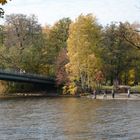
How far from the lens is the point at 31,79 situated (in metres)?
100

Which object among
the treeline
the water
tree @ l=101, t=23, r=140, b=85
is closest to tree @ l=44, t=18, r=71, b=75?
the treeline

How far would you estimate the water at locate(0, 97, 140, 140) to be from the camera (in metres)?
38.8

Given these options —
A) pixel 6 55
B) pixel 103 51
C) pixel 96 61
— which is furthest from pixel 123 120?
pixel 6 55

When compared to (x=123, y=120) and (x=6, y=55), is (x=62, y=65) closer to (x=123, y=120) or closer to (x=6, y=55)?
(x=6, y=55)

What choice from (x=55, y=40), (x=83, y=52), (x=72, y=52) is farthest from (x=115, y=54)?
(x=55, y=40)

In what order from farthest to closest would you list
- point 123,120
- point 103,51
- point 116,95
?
point 103,51, point 116,95, point 123,120

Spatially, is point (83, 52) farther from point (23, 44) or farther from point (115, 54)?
point (23, 44)

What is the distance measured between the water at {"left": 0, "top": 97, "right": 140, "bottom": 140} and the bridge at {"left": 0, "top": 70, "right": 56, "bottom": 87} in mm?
29269

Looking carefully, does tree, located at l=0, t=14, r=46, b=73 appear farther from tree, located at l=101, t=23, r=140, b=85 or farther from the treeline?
tree, located at l=101, t=23, r=140, b=85

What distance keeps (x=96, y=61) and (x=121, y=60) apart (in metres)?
11.0

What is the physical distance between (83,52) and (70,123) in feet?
153

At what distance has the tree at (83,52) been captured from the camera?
3664 inches

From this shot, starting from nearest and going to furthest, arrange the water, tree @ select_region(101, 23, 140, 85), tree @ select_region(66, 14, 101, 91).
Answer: the water → tree @ select_region(66, 14, 101, 91) → tree @ select_region(101, 23, 140, 85)

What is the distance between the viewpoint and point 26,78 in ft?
326
